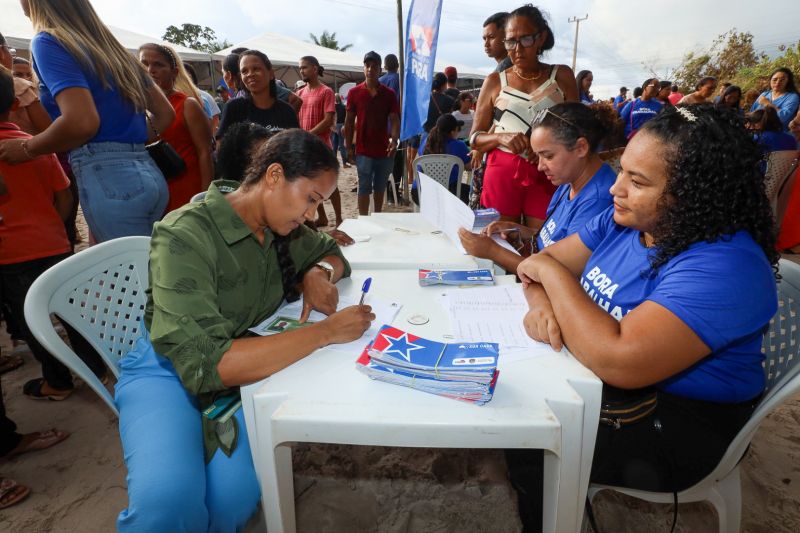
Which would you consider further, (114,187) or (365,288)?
(114,187)

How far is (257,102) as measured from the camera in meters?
3.14

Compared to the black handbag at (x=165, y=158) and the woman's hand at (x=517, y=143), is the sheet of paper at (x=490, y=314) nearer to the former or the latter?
the woman's hand at (x=517, y=143)

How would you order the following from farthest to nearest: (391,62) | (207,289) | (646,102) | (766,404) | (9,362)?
1. (646,102)
2. (391,62)
3. (9,362)
4. (207,289)
5. (766,404)

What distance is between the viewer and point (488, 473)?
5.74ft

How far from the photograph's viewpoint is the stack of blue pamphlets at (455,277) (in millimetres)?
1390

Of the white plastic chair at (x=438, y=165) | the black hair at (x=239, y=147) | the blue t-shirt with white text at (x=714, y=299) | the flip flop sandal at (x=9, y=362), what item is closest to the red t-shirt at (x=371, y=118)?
the white plastic chair at (x=438, y=165)

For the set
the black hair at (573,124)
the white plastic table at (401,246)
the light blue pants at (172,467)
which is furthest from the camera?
the black hair at (573,124)

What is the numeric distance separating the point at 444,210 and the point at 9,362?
276cm

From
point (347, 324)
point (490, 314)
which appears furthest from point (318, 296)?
point (490, 314)

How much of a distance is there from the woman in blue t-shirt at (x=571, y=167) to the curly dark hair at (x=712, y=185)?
73 cm

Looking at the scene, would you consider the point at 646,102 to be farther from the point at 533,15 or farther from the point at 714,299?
the point at 714,299

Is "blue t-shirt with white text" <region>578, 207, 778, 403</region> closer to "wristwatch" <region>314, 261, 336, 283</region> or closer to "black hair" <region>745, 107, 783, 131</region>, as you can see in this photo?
"wristwatch" <region>314, 261, 336, 283</region>

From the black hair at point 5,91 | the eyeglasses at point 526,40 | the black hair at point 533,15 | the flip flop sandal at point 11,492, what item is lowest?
the flip flop sandal at point 11,492

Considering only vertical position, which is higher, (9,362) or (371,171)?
(371,171)
